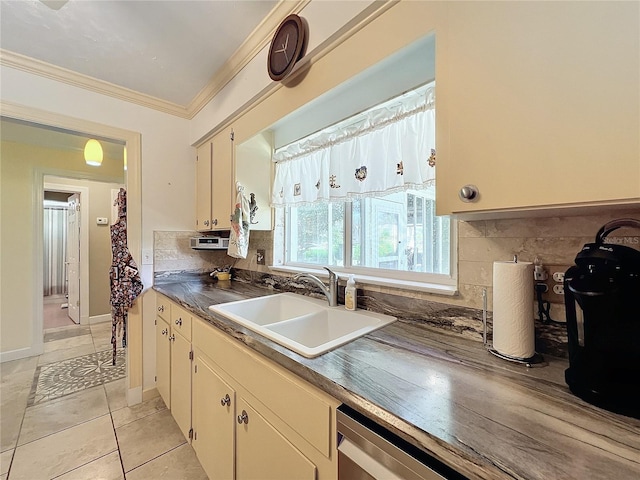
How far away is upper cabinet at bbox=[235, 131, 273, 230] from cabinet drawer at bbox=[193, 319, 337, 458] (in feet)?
3.29

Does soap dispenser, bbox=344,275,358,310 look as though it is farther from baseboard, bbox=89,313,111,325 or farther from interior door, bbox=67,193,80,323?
interior door, bbox=67,193,80,323

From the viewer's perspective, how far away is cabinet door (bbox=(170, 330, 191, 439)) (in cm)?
154

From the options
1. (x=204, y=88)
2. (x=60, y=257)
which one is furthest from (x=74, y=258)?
(x=204, y=88)

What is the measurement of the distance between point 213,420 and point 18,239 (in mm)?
3251

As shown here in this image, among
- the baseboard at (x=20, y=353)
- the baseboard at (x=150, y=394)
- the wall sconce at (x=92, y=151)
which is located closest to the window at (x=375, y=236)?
the baseboard at (x=150, y=394)

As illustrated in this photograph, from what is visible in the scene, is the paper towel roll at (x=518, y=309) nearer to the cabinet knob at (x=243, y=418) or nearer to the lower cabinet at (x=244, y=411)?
the lower cabinet at (x=244, y=411)

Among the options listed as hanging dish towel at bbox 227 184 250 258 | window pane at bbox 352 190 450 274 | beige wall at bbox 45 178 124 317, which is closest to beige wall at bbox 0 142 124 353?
beige wall at bbox 45 178 124 317

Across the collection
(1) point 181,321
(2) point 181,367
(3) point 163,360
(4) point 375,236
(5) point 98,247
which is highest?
(4) point 375,236

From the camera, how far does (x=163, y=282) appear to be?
2.25m

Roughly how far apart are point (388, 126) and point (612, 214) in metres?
0.90

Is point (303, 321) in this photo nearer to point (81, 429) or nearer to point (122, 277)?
point (122, 277)

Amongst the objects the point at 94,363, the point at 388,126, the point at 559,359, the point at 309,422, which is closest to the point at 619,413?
the point at 559,359

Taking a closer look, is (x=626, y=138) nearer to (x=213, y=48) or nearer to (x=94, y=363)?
(x=213, y=48)

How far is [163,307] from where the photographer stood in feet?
6.47
